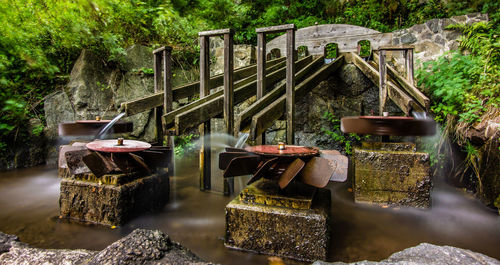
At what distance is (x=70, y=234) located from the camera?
7.87ft

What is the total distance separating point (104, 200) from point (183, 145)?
164 inches

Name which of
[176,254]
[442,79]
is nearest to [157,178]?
[176,254]

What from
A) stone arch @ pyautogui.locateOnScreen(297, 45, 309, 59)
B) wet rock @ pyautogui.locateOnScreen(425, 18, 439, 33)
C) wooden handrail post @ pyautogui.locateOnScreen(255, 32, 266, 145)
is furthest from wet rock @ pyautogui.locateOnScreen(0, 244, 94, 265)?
wet rock @ pyautogui.locateOnScreen(425, 18, 439, 33)

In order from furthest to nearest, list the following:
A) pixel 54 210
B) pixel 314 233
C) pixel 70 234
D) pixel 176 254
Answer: pixel 54 210 → pixel 70 234 → pixel 314 233 → pixel 176 254

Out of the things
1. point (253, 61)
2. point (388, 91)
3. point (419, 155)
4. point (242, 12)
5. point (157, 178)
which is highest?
point (242, 12)

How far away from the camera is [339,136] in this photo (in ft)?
19.1

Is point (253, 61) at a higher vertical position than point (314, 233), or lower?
higher

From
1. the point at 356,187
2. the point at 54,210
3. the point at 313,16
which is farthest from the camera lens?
the point at 313,16

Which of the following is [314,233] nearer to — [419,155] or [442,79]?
[419,155]

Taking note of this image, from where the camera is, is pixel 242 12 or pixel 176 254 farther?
pixel 242 12

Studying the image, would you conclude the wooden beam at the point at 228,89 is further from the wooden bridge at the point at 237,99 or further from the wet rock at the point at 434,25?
the wet rock at the point at 434,25

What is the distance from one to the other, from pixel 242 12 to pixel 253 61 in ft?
9.64

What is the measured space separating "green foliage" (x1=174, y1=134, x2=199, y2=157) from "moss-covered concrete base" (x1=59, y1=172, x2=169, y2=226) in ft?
11.7

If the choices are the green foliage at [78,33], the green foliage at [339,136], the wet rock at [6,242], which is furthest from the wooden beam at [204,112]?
the green foliage at [78,33]
